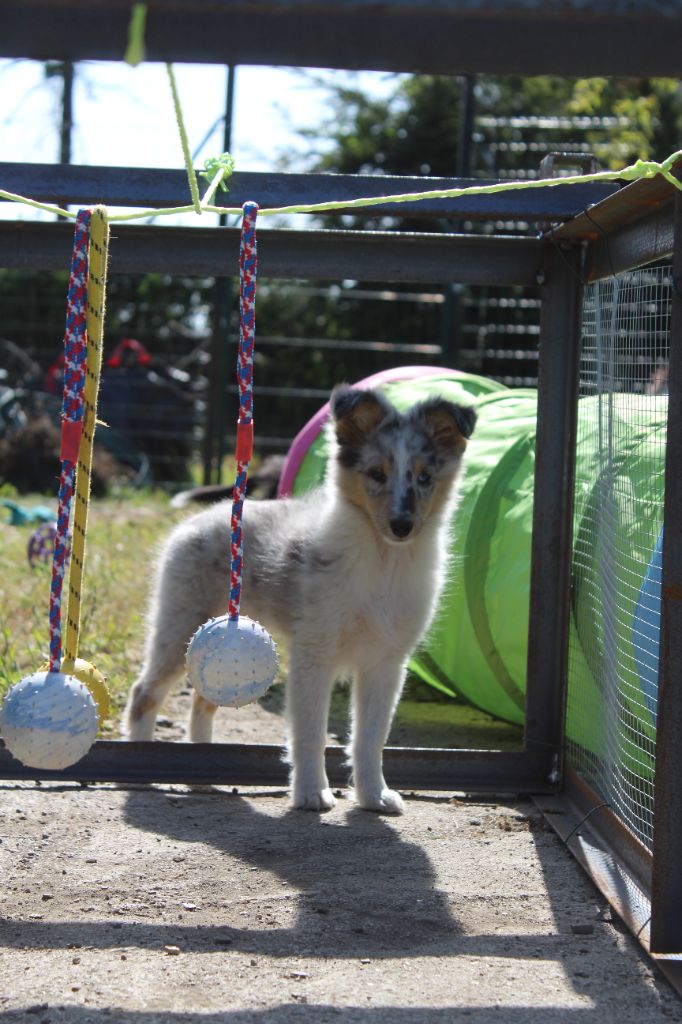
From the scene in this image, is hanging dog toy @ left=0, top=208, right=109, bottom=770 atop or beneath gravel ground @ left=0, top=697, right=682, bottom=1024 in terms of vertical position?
atop

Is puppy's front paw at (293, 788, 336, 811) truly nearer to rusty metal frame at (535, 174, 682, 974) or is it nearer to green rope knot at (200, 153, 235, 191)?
rusty metal frame at (535, 174, 682, 974)

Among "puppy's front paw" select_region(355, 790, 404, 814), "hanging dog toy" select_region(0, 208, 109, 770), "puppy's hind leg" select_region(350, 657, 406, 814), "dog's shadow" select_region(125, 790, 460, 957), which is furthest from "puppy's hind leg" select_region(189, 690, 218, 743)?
"hanging dog toy" select_region(0, 208, 109, 770)

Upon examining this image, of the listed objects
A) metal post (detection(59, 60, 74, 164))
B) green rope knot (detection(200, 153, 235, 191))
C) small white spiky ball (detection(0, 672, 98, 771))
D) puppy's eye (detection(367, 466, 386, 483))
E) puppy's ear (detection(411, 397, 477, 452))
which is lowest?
small white spiky ball (detection(0, 672, 98, 771))

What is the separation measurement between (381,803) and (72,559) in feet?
7.13

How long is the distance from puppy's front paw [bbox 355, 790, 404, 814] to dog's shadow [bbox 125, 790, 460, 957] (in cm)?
6

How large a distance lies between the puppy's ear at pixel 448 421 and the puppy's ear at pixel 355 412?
0.16m

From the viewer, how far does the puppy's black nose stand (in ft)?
14.5

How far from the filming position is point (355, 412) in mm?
4629

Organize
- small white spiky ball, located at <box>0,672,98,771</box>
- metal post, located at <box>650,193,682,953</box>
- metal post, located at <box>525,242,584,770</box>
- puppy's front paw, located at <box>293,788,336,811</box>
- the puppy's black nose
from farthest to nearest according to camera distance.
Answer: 1. metal post, located at <box>525,242,584,770</box>
2. puppy's front paw, located at <box>293,788,336,811</box>
3. the puppy's black nose
4. metal post, located at <box>650,193,682,953</box>
5. small white spiky ball, located at <box>0,672,98,771</box>

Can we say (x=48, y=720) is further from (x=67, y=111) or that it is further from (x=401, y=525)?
(x=67, y=111)

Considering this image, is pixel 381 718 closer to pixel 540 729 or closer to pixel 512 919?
pixel 540 729

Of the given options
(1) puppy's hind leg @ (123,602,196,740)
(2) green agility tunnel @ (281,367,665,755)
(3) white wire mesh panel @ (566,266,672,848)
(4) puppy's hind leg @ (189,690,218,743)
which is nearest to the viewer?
(3) white wire mesh panel @ (566,266,672,848)

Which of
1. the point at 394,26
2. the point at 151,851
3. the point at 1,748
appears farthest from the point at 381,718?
the point at 394,26

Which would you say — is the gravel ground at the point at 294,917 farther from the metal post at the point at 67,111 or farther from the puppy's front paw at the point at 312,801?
the metal post at the point at 67,111
